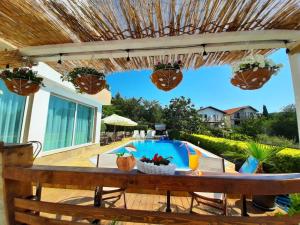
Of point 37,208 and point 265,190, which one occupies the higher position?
point 265,190

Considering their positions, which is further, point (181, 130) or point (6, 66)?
point (181, 130)

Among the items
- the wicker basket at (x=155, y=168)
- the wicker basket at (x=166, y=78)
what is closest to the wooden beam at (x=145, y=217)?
the wicker basket at (x=155, y=168)

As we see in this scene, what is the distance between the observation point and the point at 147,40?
254 cm

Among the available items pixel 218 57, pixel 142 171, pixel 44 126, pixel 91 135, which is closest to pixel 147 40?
pixel 218 57

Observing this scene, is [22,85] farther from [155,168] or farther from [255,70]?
[255,70]

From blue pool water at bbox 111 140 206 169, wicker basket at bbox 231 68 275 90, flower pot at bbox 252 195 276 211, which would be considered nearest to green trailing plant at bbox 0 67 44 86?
wicker basket at bbox 231 68 275 90

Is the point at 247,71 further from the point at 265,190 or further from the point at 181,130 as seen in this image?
the point at 181,130

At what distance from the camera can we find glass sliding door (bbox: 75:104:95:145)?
8039 mm

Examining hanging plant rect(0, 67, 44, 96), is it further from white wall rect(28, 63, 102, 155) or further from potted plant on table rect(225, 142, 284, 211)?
potted plant on table rect(225, 142, 284, 211)

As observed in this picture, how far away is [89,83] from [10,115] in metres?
3.46

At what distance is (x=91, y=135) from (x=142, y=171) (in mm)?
8338

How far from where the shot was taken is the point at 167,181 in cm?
136

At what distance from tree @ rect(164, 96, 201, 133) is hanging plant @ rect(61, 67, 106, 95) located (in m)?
18.9

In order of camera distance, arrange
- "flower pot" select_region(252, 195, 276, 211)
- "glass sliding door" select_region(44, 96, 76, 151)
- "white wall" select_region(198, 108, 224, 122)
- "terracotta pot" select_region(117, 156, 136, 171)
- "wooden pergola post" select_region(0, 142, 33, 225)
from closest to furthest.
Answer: "wooden pergola post" select_region(0, 142, 33, 225)
"terracotta pot" select_region(117, 156, 136, 171)
"flower pot" select_region(252, 195, 276, 211)
"glass sliding door" select_region(44, 96, 76, 151)
"white wall" select_region(198, 108, 224, 122)
